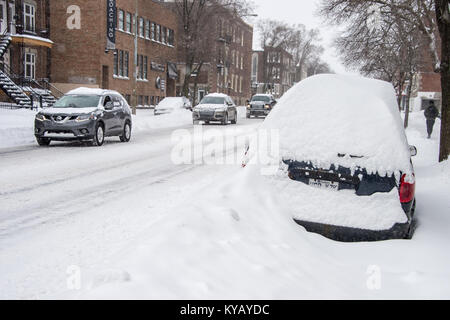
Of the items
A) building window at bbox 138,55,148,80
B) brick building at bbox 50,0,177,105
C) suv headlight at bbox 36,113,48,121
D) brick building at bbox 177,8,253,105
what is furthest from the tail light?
brick building at bbox 177,8,253,105

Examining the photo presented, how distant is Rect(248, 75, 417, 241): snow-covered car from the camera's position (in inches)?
191

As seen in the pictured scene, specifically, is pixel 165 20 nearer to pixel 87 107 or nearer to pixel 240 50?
pixel 240 50

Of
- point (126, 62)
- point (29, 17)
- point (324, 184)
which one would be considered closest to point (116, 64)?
point (126, 62)

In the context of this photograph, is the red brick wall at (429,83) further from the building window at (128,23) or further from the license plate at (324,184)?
the license plate at (324,184)

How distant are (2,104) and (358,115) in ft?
84.8

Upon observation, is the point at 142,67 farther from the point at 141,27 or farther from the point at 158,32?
the point at 158,32

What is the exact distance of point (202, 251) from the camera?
13.3 ft

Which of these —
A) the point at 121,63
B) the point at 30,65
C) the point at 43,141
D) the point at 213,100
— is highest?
the point at 121,63

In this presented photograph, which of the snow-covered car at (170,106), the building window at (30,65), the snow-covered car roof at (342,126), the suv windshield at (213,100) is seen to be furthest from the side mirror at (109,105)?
the building window at (30,65)

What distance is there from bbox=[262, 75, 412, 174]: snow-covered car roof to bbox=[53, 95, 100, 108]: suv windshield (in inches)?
445

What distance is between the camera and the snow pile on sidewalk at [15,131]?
15.7 metres

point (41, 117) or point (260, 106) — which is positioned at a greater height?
point (260, 106)

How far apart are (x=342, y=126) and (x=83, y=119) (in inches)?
438

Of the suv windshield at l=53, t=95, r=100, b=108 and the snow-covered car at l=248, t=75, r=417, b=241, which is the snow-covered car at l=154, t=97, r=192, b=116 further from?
the snow-covered car at l=248, t=75, r=417, b=241
